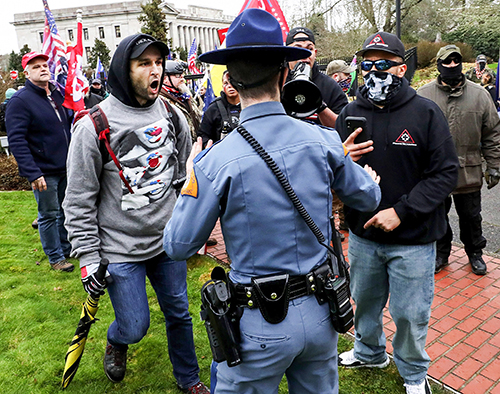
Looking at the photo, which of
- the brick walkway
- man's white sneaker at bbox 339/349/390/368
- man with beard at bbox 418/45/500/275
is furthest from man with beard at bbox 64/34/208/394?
man with beard at bbox 418/45/500/275

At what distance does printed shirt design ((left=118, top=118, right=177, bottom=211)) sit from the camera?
8.55 ft

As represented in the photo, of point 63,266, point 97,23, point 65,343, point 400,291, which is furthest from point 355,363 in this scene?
point 97,23

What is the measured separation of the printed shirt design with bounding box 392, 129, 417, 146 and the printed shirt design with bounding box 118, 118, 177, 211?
1.41m

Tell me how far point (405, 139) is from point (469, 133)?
220 cm

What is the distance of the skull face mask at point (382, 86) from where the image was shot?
2.68 metres

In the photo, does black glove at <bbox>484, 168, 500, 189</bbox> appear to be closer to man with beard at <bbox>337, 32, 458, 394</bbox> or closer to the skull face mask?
man with beard at <bbox>337, 32, 458, 394</bbox>

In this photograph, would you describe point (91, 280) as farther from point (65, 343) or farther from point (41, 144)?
point (41, 144)

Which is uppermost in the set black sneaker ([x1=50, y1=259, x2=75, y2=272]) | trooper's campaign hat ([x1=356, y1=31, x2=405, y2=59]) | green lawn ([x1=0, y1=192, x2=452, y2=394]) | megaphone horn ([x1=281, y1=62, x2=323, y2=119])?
trooper's campaign hat ([x1=356, y1=31, x2=405, y2=59])

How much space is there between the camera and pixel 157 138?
2.72 meters

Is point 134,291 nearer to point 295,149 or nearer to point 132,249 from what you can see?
point 132,249

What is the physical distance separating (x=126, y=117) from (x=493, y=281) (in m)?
3.84

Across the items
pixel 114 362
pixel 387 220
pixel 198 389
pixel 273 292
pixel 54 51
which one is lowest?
pixel 198 389

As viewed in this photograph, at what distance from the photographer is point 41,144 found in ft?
16.7

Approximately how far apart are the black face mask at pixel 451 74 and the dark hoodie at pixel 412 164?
Answer: 1924 millimetres
